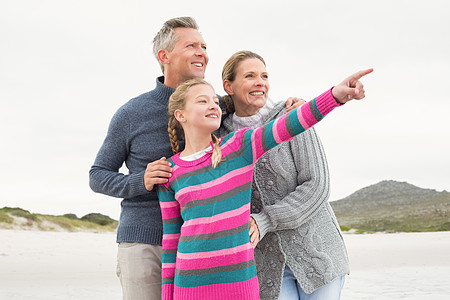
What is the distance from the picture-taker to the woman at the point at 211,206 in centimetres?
188

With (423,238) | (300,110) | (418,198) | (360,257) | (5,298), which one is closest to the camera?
(300,110)

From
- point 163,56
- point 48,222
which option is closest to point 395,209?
point 48,222

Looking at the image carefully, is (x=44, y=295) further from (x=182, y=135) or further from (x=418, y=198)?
(x=418, y=198)

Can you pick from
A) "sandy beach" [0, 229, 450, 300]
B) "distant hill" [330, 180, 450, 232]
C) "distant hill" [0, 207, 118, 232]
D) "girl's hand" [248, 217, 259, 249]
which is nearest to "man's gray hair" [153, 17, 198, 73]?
"girl's hand" [248, 217, 259, 249]

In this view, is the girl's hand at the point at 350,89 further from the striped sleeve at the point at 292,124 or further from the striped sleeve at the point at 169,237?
the striped sleeve at the point at 169,237

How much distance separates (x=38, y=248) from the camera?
985 cm

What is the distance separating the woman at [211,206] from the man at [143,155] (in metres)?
0.27

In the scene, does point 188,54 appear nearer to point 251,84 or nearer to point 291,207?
point 251,84

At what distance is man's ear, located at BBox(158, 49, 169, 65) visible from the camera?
2.46 metres

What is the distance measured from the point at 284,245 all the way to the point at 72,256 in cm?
821

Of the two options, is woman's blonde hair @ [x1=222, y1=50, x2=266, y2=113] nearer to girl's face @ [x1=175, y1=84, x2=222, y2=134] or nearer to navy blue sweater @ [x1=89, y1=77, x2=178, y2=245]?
girl's face @ [x1=175, y1=84, x2=222, y2=134]

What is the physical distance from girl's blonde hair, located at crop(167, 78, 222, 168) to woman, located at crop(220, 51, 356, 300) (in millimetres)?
239

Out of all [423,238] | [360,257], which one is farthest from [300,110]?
[423,238]

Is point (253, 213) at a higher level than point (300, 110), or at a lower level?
lower
